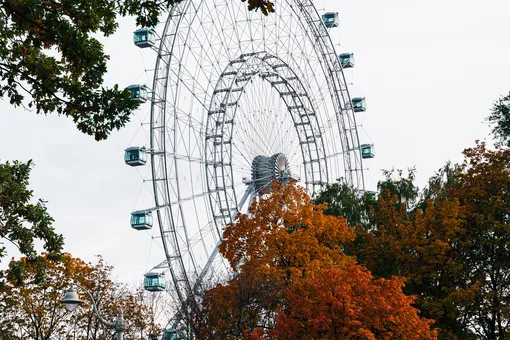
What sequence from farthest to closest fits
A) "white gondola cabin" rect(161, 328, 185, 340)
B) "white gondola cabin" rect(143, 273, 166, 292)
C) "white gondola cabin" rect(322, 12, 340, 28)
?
"white gondola cabin" rect(322, 12, 340, 28), "white gondola cabin" rect(143, 273, 166, 292), "white gondola cabin" rect(161, 328, 185, 340)

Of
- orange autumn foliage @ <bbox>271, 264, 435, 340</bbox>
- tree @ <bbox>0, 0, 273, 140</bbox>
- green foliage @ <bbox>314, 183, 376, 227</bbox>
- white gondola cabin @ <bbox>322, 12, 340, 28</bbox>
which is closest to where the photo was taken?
tree @ <bbox>0, 0, 273, 140</bbox>

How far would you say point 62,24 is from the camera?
12086 mm

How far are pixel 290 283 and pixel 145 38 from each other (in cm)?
1387

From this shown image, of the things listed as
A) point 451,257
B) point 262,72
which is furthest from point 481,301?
point 262,72

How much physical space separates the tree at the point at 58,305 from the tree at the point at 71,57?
2435 centimetres

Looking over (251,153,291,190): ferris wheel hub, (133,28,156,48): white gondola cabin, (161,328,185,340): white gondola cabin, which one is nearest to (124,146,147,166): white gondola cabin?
(133,28,156,48): white gondola cabin

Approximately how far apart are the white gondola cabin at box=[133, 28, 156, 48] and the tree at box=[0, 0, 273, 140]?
23.2m

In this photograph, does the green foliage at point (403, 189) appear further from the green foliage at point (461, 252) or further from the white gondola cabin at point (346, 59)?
the white gondola cabin at point (346, 59)

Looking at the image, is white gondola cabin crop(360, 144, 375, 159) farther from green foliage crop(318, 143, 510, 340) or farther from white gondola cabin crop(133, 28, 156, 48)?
white gondola cabin crop(133, 28, 156, 48)

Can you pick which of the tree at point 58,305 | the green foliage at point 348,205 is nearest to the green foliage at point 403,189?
the green foliage at point 348,205

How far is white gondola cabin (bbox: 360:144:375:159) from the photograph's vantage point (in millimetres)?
53312

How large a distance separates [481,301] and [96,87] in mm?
22624

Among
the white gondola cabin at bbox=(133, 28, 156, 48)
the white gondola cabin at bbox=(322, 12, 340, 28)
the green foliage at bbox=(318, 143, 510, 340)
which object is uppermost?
the white gondola cabin at bbox=(322, 12, 340, 28)

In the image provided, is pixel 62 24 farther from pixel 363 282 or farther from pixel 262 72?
pixel 262 72
